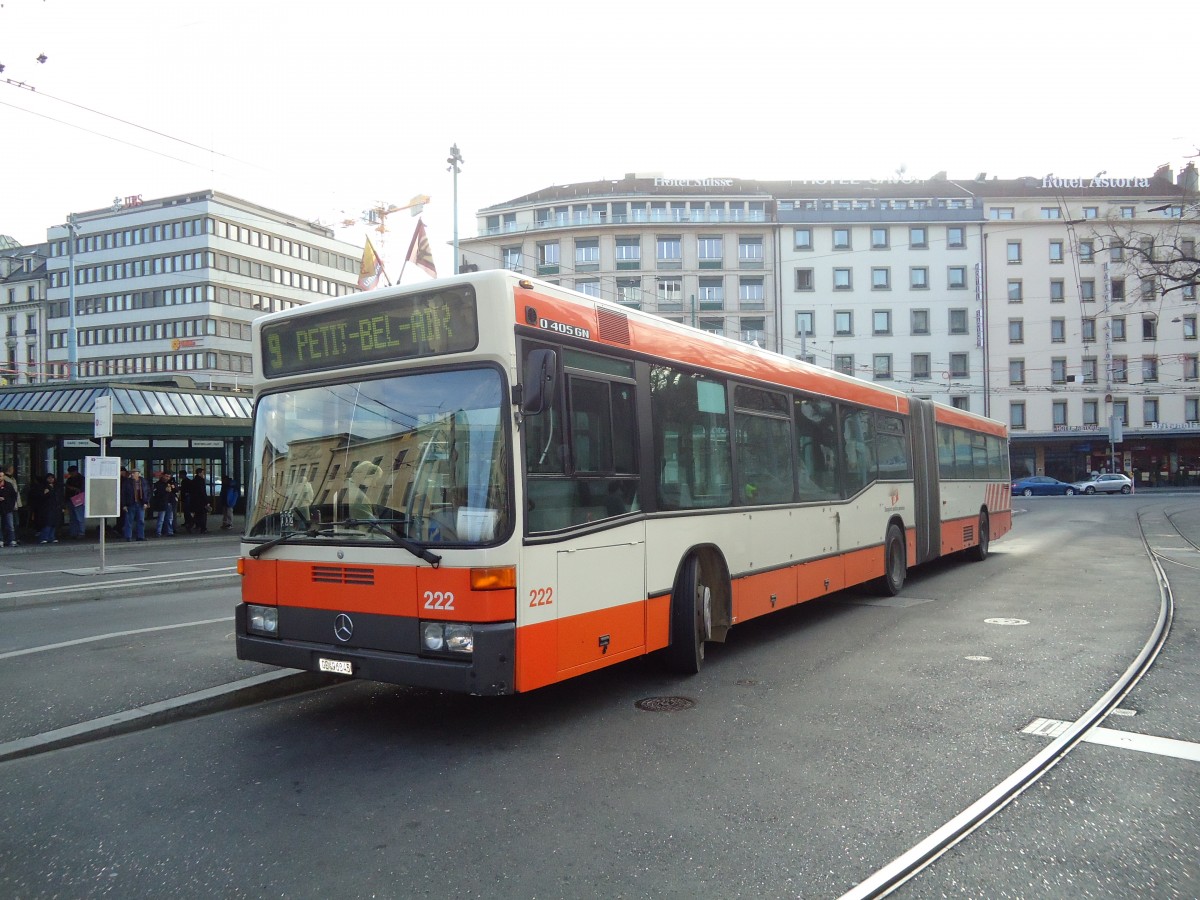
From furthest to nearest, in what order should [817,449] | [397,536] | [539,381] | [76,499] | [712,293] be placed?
[712,293], [76,499], [817,449], [397,536], [539,381]

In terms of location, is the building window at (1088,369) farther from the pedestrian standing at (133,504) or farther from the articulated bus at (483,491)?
the articulated bus at (483,491)

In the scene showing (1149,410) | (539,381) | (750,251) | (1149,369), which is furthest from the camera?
(750,251)

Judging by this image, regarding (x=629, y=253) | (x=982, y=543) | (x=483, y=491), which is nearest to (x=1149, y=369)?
(x=629, y=253)

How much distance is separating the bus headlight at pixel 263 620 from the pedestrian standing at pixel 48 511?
19.2m

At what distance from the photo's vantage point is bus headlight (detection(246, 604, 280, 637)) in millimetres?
6340

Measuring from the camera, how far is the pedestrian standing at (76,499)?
78.2 feet

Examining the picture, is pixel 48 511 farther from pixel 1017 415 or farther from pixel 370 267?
pixel 1017 415

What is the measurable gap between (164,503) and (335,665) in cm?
2184

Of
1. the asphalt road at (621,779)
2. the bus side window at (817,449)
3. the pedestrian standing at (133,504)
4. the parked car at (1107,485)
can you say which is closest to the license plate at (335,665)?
the asphalt road at (621,779)

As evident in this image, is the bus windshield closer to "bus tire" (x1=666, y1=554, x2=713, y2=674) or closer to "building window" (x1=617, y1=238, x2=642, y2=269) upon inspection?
"bus tire" (x1=666, y1=554, x2=713, y2=674)

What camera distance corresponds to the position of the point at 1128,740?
579cm

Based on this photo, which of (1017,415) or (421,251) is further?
(1017,415)

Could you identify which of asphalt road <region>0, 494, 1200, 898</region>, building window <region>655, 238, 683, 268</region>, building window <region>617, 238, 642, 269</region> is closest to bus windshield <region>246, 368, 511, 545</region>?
asphalt road <region>0, 494, 1200, 898</region>

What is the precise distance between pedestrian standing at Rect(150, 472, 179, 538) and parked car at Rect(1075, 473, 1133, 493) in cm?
5428
